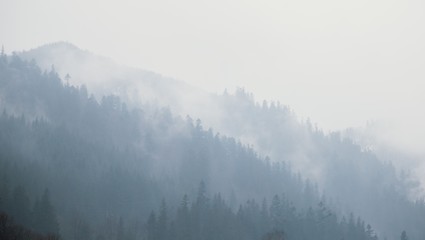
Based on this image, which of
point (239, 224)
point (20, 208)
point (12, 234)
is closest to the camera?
point (12, 234)

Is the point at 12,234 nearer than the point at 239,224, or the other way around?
the point at 12,234

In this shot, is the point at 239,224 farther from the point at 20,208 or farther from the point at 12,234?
the point at 12,234

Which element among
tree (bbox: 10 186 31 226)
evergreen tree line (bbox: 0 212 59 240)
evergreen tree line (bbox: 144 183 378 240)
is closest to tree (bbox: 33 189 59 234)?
tree (bbox: 10 186 31 226)

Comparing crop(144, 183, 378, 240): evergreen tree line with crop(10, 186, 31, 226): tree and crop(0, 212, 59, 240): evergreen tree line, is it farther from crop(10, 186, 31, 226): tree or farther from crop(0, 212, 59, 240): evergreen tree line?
crop(0, 212, 59, 240): evergreen tree line

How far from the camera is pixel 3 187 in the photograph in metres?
137

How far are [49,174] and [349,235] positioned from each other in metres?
103

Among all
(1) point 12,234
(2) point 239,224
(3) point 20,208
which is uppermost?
(2) point 239,224

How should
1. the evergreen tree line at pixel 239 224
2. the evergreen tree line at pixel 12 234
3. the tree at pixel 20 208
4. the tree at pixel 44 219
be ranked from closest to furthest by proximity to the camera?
the evergreen tree line at pixel 12 234
the tree at pixel 44 219
the tree at pixel 20 208
the evergreen tree line at pixel 239 224

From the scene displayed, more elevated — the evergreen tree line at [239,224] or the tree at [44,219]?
the evergreen tree line at [239,224]

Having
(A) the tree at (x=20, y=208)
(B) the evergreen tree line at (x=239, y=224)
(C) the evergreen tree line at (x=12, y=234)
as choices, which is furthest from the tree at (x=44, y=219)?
(B) the evergreen tree line at (x=239, y=224)

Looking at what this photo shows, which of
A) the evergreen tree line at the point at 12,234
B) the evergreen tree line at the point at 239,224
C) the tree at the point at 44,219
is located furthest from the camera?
the evergreen tree line at the point at 239,224

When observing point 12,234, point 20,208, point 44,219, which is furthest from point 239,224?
point 12,234

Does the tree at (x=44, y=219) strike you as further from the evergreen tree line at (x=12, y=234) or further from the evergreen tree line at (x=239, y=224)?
the evergreen tree line at (x=239, y=224)

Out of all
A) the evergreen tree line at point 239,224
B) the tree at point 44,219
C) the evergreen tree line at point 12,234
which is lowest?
the evergreen tree line at point 12,234
